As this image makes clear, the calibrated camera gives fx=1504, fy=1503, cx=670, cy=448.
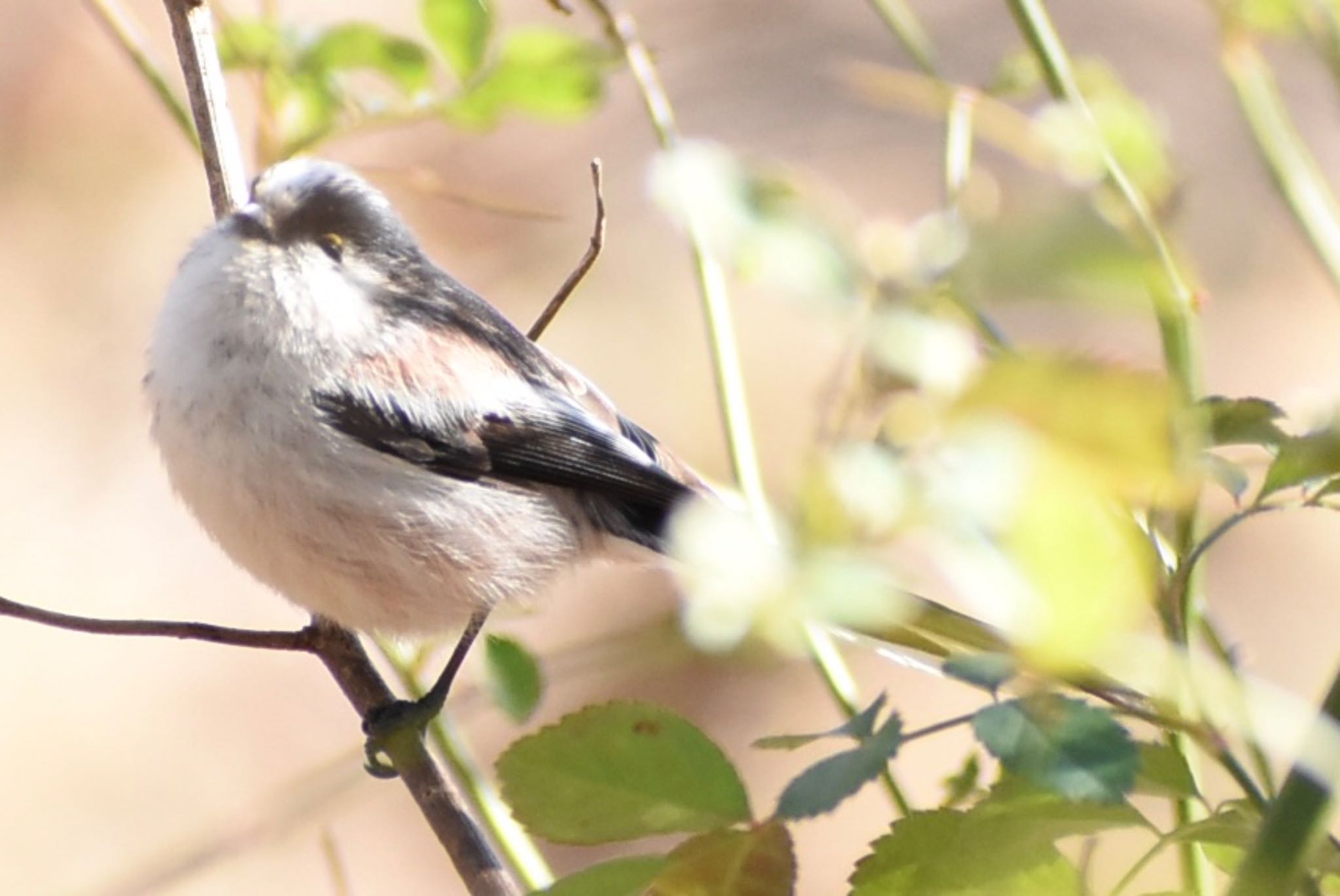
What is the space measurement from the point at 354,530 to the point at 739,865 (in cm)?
121

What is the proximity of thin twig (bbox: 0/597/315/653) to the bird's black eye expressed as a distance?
514mm

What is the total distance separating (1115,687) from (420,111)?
1.06 meters

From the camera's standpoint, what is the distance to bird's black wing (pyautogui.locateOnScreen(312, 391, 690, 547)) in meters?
2.01

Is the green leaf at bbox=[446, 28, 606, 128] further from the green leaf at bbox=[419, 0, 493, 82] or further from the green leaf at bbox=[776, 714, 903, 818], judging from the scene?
the green leaf at bbox=[776, 714, 903, 818]

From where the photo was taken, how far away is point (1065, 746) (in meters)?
0.71

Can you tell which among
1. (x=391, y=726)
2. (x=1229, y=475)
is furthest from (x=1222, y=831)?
(x=391, y=726)

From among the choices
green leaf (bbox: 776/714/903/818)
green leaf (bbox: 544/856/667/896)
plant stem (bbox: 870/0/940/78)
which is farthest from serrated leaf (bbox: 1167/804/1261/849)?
plant stem (bbox: 870/0/940/78)

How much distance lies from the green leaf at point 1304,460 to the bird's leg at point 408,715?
3.23ft

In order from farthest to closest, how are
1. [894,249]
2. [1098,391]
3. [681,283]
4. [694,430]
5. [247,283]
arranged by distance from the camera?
[681,283] < [694,430] < [247,283] < [894,249] < [1098,391]

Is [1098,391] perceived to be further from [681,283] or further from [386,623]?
[681,283]

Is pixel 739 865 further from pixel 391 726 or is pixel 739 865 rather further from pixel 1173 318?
pixel 391 726

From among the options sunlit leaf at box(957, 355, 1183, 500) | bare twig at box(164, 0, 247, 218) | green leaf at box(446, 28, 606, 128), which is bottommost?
sunlit leaf at box(957, 355, 1183, 500)

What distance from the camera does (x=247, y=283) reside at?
186cm

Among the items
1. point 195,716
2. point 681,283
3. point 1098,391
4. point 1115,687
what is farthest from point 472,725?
point 1098,391
